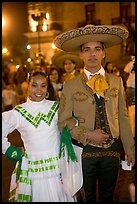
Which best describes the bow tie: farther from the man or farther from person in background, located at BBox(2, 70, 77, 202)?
person in background, located at BBox(2, 70, 77, 202)

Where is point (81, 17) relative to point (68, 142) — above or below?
above

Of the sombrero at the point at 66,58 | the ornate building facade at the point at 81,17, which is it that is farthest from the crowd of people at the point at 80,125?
the ornate building facade at the point at 81,17

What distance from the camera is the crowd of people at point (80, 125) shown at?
2.55m

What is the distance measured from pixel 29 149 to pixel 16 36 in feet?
69.5

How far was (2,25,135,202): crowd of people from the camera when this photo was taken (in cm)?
255

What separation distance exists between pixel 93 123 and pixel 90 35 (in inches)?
25.6

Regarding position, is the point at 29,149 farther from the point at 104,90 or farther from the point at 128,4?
the point at 128,4

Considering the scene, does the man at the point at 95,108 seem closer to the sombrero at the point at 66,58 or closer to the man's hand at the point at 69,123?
the man's hand at the point at 69,123

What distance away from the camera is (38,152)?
8.96ft

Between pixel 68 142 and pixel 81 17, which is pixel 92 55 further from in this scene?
pixel 81 17

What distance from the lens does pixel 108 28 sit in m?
2.54

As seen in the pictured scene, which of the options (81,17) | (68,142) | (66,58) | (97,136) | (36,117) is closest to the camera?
(97,136)

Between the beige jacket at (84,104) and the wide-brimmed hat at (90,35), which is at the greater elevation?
the wide-brimmed hat at (90,35)

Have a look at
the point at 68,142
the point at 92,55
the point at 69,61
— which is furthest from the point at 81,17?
the point at 68,142
